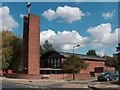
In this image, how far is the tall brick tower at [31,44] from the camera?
200ft

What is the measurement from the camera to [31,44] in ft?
203

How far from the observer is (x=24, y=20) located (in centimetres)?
6266

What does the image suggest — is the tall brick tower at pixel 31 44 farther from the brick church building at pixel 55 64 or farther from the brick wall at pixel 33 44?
the brick church building at pixel 55 64

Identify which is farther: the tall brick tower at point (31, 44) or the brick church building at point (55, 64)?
the brick church building at point (55, 64)

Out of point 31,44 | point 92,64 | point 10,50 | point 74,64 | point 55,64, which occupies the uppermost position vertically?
point 31,44

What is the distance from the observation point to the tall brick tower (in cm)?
6109

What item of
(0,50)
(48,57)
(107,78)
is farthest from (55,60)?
(107,78)

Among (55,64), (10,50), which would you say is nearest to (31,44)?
(10,50)

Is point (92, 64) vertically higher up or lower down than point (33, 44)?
lower down

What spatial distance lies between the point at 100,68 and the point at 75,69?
2552 cm

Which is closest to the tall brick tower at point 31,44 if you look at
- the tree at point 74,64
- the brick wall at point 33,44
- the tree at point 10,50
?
the brick wall at point 33,44

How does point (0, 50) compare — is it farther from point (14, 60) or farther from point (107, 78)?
point (107, 78)

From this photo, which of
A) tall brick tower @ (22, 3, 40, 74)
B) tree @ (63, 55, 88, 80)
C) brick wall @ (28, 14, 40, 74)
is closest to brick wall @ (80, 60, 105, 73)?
tree @ (63, 55, 88, 80)

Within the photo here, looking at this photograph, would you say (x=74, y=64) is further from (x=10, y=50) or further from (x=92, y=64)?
(x=92, y=64)
